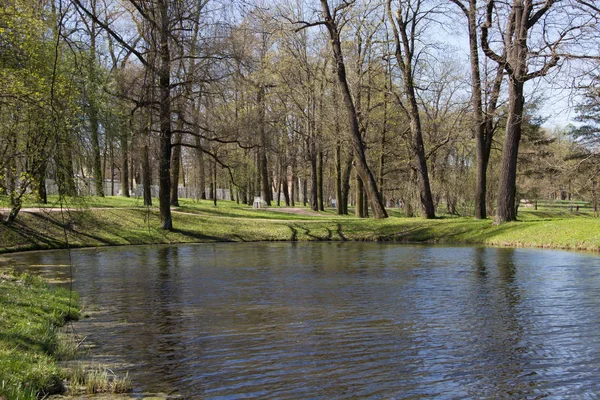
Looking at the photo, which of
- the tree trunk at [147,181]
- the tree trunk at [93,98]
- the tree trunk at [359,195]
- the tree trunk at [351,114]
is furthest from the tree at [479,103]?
the tree trunk at [93,98]

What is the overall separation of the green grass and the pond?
0.62 m

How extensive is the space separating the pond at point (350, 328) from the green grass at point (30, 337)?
0.62 m

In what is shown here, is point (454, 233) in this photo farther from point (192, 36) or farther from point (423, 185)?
point (192, 36)

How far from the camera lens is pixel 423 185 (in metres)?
32.4

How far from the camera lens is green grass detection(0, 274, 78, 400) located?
569 cm

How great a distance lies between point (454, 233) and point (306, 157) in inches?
833

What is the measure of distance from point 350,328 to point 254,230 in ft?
72.4

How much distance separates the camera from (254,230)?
3098 centimetres

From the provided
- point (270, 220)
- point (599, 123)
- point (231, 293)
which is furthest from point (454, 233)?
point (599, 123)

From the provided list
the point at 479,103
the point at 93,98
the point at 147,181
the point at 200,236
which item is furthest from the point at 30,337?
the point at 479,103

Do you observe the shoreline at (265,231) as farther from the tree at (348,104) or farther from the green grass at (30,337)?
the green grass at (30,337)

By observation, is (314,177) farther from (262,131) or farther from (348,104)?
(348,104)

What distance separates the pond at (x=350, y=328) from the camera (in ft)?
21.5

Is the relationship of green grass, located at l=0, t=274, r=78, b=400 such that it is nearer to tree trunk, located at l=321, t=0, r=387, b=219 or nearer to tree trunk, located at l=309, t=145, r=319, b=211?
tree trunk, located at l=321, t=0, r=387, b=219
